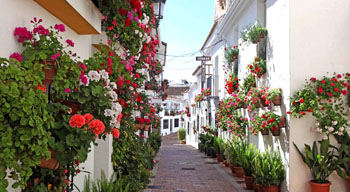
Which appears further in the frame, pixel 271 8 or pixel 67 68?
pixel 271 8

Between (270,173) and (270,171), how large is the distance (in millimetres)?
92

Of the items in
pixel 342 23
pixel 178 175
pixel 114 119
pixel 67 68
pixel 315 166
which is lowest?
pixel 178 175

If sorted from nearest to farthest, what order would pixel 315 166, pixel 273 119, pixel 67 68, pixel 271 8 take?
pixel 67 68 → pixel 315 166 → pixel 273 119 → pixel 271 8

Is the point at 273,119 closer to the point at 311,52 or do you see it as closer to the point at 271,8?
the point at 311,52

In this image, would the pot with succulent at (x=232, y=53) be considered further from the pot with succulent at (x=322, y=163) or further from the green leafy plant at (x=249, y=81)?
the pot with succulent at (x=322, y=163)

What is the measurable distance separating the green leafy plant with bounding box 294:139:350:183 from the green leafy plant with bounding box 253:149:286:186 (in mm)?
638

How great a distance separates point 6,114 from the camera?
205 cm

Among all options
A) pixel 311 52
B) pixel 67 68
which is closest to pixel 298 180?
pixel 311 52

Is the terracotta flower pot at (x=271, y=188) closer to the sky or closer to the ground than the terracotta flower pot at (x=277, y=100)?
closer to the ground

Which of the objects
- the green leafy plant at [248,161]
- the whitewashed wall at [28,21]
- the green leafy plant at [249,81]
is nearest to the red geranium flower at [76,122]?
the whitewashed wall at [28,21]

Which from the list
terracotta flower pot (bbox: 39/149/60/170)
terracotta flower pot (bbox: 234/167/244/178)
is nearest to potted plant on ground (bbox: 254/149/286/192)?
terracotta flower pot (bbox: 234/167/244/178)

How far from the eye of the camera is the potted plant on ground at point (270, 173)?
276 inches

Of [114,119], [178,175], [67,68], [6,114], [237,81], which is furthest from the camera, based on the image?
[237,81]

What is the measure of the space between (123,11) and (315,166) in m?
4.87
